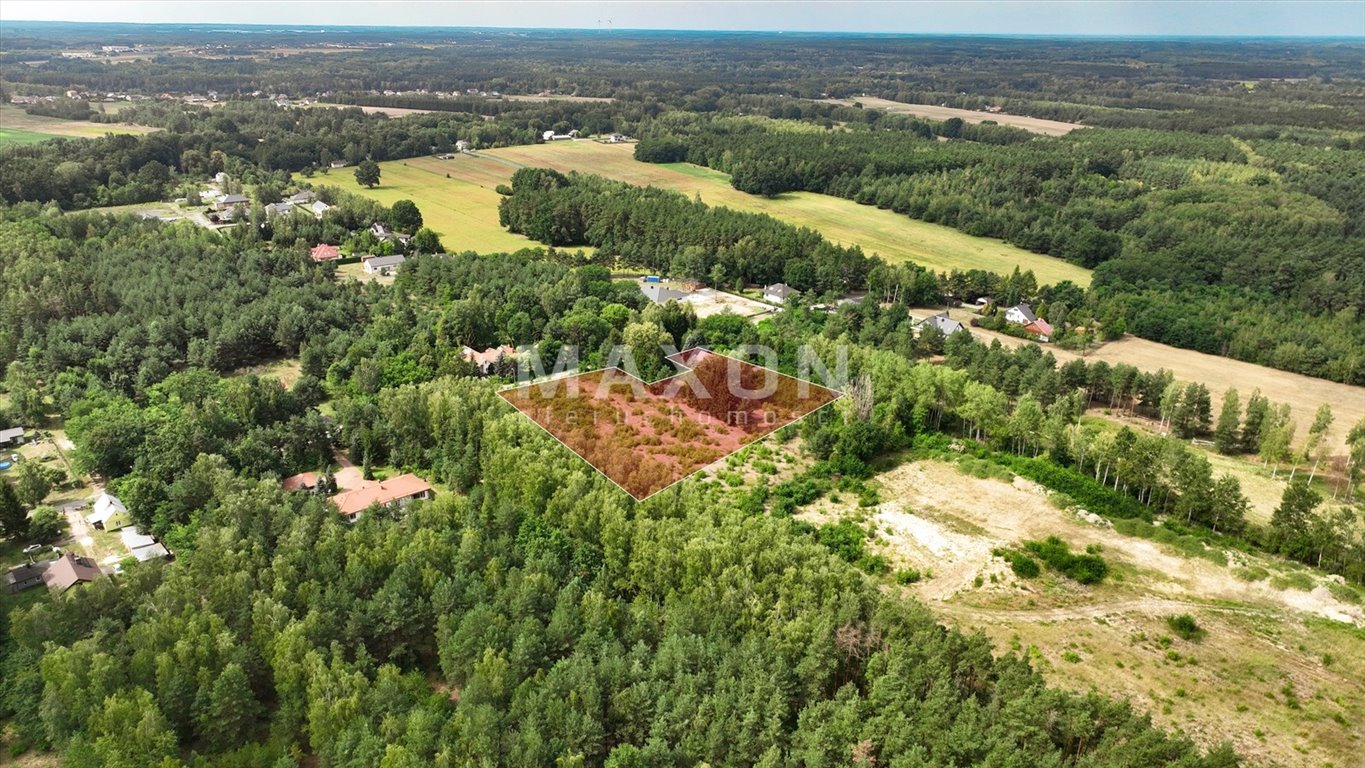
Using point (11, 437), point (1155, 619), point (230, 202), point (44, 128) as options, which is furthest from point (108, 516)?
point (44, 128)

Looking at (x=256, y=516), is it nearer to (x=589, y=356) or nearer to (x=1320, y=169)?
(x=589, y=356)

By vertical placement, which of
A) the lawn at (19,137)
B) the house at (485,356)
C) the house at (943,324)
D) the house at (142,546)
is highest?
the lawn at (19,137)

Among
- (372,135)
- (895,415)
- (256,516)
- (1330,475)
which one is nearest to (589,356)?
(895,415)

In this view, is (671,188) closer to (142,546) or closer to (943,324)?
(943,324)

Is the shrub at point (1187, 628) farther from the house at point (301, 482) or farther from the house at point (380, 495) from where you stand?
the house at point (301, 482)

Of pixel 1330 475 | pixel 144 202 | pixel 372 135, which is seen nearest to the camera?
pixel 1330 475

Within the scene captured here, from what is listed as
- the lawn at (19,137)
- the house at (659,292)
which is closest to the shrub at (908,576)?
the house at (659,292)
